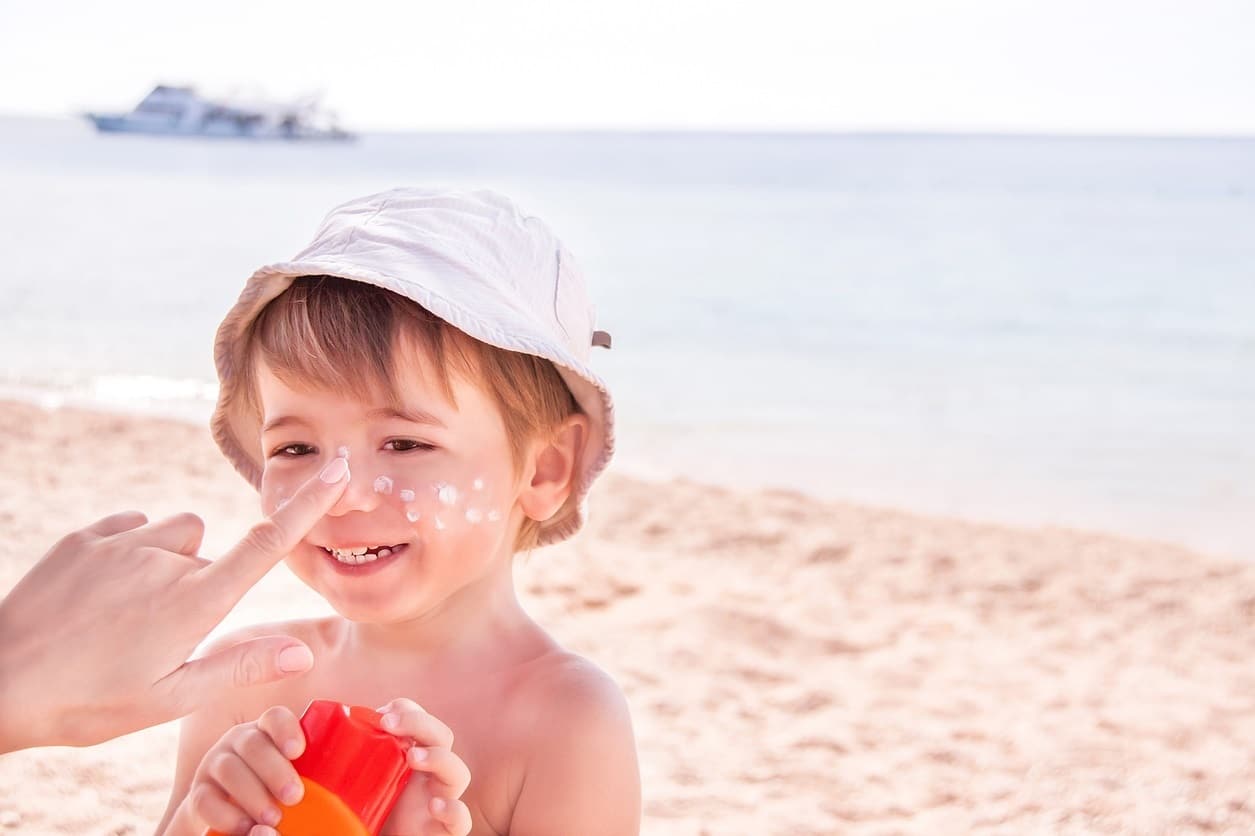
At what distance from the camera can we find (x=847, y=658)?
3.88 meters

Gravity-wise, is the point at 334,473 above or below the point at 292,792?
above

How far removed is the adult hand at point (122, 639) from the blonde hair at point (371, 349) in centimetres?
40

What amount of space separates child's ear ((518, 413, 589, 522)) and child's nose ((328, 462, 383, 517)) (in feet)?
0.96

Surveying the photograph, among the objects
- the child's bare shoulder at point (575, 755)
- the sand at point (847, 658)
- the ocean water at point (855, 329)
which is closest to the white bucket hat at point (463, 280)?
the child's bare shoulder at point (575, 755)

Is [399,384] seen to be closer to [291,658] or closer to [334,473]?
[334,473]

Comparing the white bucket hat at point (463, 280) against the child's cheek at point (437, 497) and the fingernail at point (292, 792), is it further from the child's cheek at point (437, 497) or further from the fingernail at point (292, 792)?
the fingernail at point (292, 792)

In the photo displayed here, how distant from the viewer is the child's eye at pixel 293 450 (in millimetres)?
1614

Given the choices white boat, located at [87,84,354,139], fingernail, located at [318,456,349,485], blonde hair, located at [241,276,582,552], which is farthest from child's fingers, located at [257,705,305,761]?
white boat, located at [87,84,354,139]

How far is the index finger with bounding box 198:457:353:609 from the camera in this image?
Answer: 1.16 m

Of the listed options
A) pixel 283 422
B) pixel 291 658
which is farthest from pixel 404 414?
pixel 291 658

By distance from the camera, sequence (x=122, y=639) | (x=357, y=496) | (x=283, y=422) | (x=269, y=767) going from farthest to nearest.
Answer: (x=283, y=422)
(x=357, y=496)
(x=269, y=767)
(x=122, y=639)

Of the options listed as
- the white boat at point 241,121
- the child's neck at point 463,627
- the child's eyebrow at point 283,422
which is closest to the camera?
the child's eyebrow at point 283,422

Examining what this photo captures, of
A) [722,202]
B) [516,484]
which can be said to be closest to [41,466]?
[516,484]

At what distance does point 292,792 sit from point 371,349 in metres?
0.59
